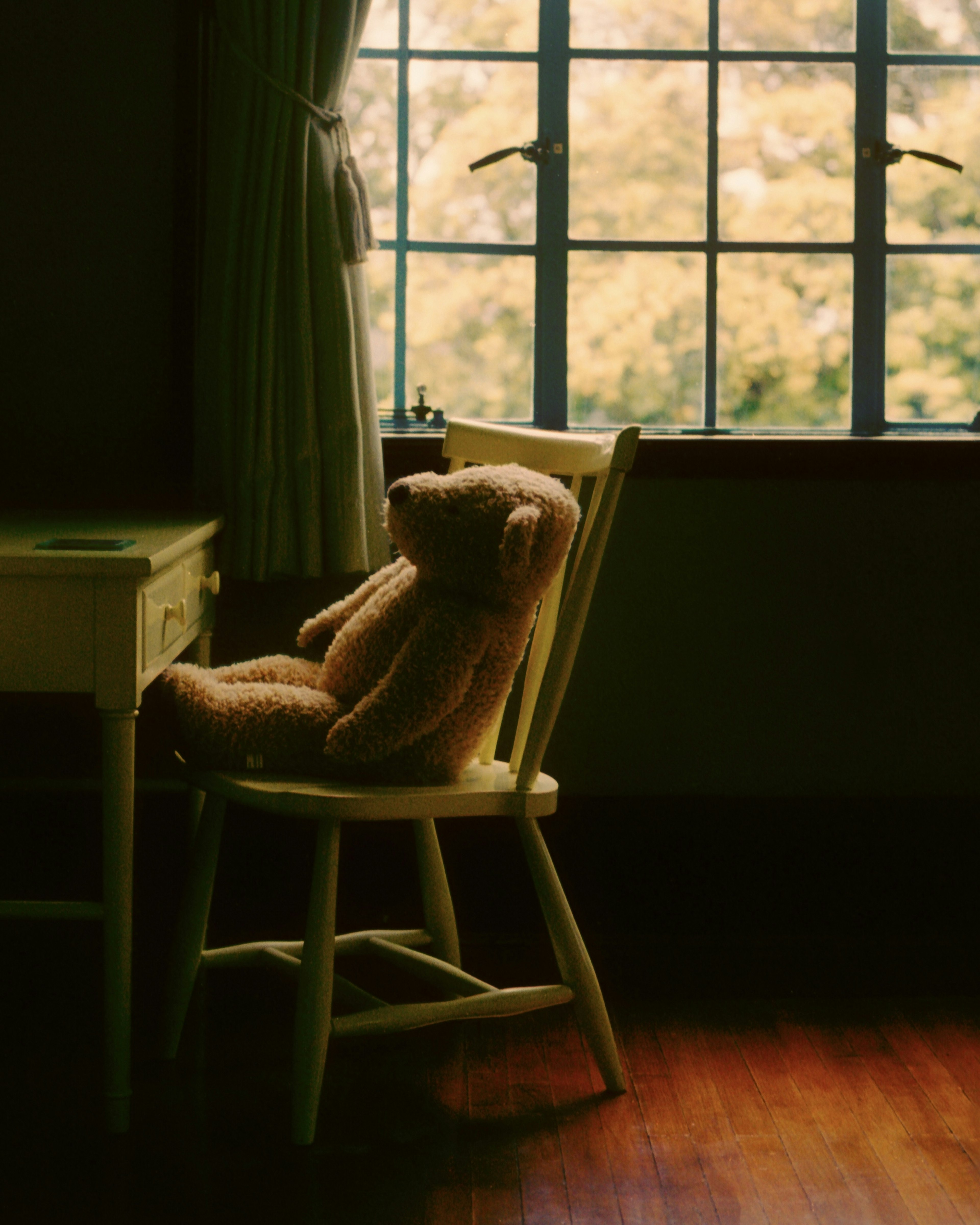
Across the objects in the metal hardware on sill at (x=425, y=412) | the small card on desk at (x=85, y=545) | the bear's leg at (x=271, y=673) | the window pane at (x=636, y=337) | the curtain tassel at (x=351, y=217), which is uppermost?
the curtain tassel at (x=351, y=217)

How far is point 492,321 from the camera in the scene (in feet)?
7.96

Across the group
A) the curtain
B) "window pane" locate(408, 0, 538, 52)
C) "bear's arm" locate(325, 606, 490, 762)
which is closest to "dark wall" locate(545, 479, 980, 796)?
the curtain

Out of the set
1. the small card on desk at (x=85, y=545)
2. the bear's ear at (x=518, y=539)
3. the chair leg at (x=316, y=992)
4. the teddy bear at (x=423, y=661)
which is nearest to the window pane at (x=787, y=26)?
the teddy bear at (x=423, y=661)

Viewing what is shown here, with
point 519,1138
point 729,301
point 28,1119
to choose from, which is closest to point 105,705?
point 28,1119

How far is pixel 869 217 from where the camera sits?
241cm

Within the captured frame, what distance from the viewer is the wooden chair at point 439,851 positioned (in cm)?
154

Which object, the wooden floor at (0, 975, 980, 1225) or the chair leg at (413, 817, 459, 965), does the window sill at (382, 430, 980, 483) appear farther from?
the wooden floor at (0, 975, 980, 1225)

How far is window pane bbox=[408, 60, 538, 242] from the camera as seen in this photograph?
2.38 meters

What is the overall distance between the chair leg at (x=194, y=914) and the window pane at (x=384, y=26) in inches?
59.6

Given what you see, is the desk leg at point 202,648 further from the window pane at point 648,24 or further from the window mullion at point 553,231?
the window pane at point 648,24

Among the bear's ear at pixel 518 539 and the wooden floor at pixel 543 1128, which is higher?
the bear's ear at pixel 518 539

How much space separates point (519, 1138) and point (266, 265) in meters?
1.43

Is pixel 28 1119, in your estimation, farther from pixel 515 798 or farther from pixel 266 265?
pixel 266 265

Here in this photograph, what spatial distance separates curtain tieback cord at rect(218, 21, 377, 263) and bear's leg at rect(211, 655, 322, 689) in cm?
73
